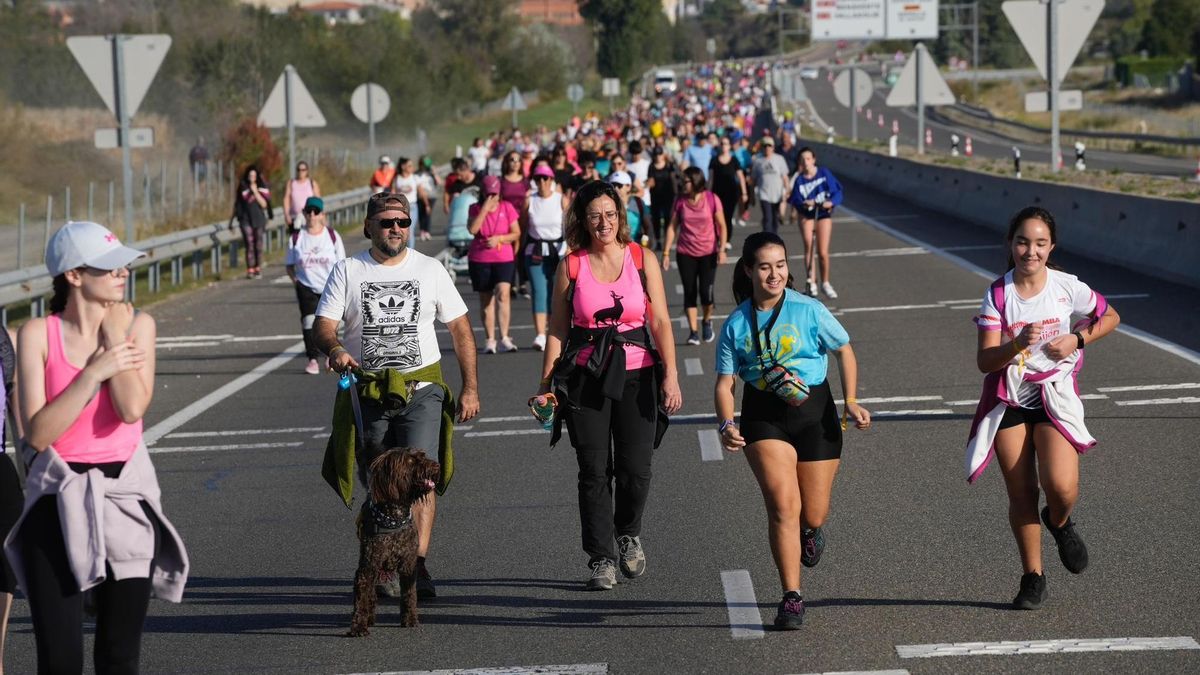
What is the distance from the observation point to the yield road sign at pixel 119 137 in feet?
73.3

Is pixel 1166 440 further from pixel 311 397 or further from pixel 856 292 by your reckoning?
pixel 856 292

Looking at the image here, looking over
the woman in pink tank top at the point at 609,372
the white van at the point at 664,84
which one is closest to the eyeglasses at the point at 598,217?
the woman in pink tank top at the point at 609,372

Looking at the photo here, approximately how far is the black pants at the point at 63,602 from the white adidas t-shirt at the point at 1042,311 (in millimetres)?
3518

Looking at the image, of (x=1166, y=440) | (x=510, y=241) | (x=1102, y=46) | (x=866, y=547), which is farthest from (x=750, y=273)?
(x=1102, y=46)

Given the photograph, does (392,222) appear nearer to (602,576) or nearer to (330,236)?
(602,576)

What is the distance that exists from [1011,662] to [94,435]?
10.3ft

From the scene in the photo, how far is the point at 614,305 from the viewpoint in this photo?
8000mm

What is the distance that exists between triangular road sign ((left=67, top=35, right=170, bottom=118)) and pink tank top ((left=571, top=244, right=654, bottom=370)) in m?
15.3

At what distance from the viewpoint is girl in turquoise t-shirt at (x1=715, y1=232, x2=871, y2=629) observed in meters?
7.20

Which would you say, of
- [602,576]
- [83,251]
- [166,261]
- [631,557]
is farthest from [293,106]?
[83,251]

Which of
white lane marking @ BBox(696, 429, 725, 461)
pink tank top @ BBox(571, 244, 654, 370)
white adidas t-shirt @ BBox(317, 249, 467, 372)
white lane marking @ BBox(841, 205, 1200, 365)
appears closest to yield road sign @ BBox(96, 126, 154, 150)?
white lane marking @ BBox(841, 205, 1200, 365)

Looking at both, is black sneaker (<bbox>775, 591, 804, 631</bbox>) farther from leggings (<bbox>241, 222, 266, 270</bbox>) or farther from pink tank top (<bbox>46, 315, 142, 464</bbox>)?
leggings (<bbox>241, 222, 266, 270</bbox>)

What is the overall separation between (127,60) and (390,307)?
15.9m

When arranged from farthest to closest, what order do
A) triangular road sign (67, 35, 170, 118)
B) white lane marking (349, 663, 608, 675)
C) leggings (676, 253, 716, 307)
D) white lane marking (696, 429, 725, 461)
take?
triangular road sign (67, 35, 170, 118)
leggings (676, 253, 716, 307)
white lane marking (696, 429, 725, 461)
white lane marking (349, 663, 608, 675)
